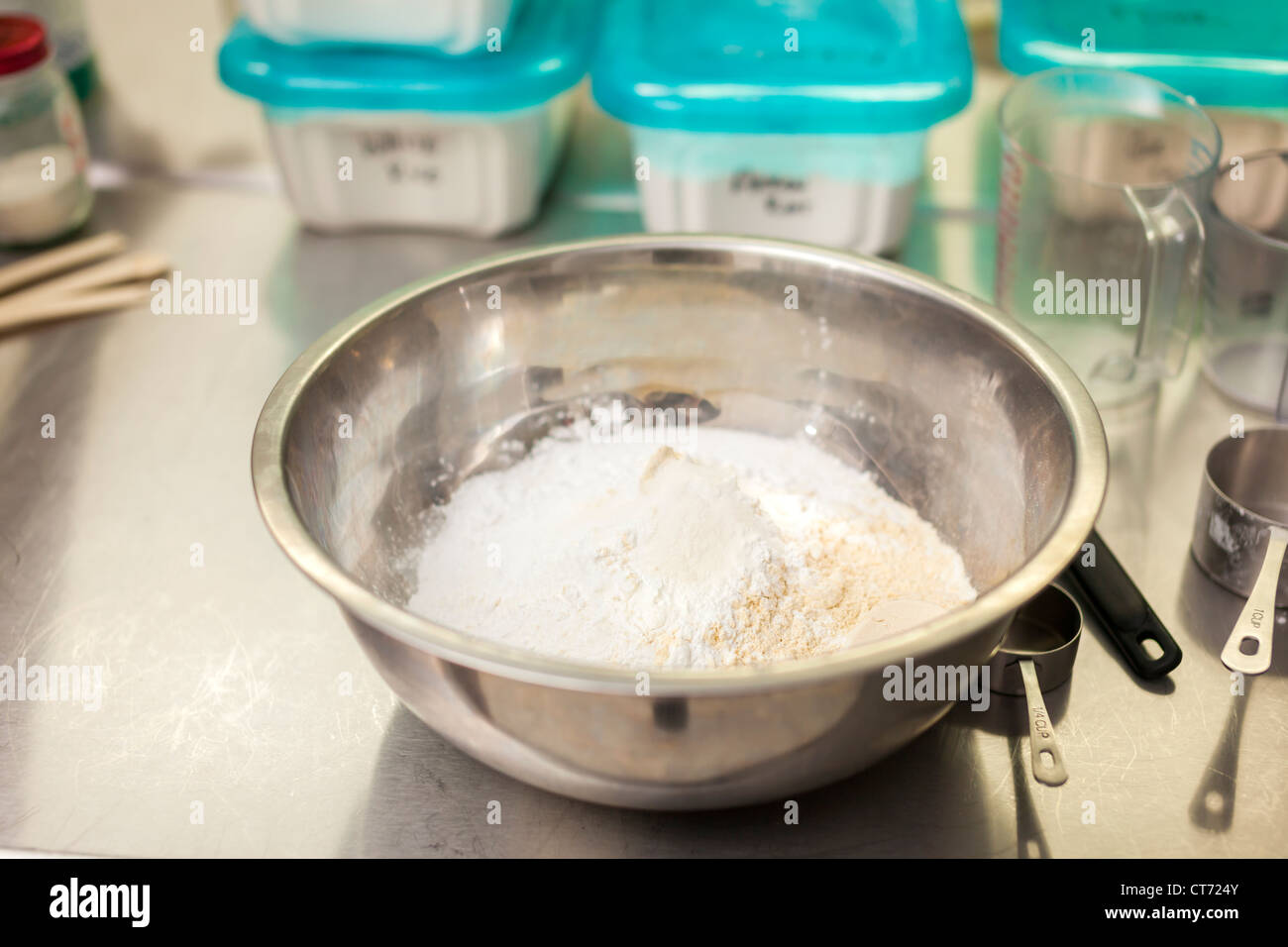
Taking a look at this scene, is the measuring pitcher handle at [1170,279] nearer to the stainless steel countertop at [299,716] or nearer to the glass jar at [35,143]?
the stainless steel countertop at [299,716]

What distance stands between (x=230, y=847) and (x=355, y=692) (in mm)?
107

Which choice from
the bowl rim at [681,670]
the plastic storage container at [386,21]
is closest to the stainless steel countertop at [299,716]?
the bowl rim at [681,670]

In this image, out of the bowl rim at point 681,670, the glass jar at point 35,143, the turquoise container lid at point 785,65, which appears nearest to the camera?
the bowl rim at point 681,670

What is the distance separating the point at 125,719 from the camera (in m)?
0.63

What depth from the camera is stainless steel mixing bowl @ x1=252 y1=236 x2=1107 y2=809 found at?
461 millimetres

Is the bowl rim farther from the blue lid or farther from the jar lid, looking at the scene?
the jar lid

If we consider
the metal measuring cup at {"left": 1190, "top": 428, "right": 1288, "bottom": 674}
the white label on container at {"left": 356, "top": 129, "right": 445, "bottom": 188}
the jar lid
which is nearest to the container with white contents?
the white label on container at {"left": 356, "top": 129, "right": 445, "bottom": 188}

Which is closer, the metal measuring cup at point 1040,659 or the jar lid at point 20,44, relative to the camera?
the metal measuring cup at point 1040,659

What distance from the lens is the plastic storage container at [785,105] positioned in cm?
84

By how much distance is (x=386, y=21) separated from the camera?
87 cm

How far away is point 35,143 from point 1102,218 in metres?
0.82

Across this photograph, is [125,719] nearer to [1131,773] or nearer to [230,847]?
[230,847]
